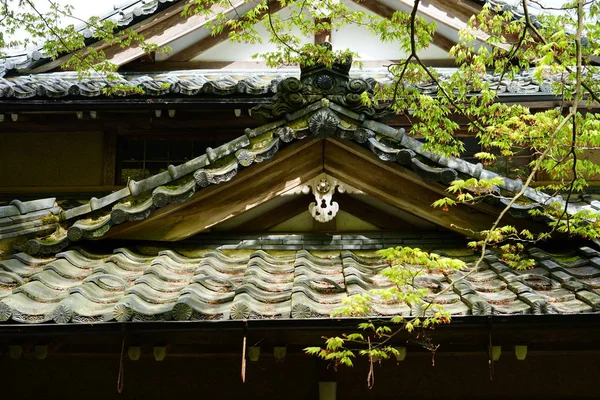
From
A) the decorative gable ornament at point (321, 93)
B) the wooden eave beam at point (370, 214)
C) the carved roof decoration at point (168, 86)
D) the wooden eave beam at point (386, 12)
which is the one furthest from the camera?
the wooden eave beam at point (386, 12)

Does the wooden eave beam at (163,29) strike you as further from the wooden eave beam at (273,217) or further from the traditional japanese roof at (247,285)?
the traditional japanese roof at (247,285)

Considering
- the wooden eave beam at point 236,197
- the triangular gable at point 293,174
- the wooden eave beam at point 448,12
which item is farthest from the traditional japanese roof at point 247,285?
the wooden eave beam at point 448,12

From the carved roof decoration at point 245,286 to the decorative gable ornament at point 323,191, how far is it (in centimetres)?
47

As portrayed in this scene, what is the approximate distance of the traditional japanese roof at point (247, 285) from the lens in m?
4.85

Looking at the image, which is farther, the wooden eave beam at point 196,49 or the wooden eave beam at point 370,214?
the wooden eave beam at point 196,49

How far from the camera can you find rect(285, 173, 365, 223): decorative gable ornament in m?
6.61

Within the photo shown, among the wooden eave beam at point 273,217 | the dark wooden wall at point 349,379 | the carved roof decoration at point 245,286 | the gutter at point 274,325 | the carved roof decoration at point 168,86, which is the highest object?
the carved roof decoration at point 168,86

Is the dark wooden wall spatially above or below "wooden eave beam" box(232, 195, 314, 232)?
below

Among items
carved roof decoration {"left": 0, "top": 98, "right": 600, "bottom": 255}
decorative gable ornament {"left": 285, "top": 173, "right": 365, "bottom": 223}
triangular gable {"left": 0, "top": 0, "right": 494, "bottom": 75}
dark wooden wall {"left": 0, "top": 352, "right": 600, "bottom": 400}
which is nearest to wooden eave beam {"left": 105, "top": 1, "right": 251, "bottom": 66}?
triangular gable {"left": 0, "top": 0, "right": 494, "bottom": 75}

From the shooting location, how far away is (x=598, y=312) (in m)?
4.86

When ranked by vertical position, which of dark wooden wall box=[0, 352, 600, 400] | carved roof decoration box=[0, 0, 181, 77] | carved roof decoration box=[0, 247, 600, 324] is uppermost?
carved roof decoration box=[0, 0, 181, 77]

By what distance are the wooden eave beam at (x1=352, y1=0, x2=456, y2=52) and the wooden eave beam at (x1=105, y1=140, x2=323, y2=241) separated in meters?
4.27

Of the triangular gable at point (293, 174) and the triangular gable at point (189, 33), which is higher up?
the triangular gable at point (189, 33)

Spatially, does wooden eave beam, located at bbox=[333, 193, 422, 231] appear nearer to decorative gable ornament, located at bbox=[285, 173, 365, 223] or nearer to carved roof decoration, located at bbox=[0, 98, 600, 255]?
decorative gable ornament, located at bbox=[285, 173, 365, 223]
